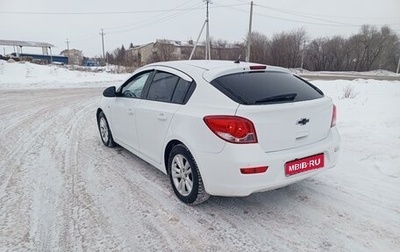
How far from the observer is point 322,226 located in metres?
2.63

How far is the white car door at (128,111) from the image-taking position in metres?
3.94

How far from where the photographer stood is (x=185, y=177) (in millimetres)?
3033

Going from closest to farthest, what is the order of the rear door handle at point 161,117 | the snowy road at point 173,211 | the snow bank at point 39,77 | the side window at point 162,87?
→ the snowy road at point 173,211 → the rear door handle at point 161,117 → the side window at point 162,87 → the snow bank at point 39,77

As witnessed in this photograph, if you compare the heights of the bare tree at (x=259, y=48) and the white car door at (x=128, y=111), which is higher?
the bare tree at (x=259, y=48)

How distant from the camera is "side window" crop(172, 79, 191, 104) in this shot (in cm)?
309

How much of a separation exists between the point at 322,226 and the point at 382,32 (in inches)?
2502

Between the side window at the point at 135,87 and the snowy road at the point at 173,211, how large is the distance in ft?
3.54

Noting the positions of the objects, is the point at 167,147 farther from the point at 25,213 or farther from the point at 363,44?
the point at 363,44

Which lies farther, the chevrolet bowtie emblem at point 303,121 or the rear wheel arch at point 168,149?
the rear wheel arch at point 168,149

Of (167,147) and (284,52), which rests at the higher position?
(284,52)

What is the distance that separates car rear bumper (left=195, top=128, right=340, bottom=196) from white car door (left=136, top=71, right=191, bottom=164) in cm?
75

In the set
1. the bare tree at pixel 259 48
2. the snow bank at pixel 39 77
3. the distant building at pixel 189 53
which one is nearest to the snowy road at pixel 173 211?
the snow bank at pixel 39 77

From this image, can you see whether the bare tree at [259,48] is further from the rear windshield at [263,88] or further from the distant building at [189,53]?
the rear windshield at [263,88]

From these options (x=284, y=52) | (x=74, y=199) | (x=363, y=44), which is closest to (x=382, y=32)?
(x=363, y=44)
